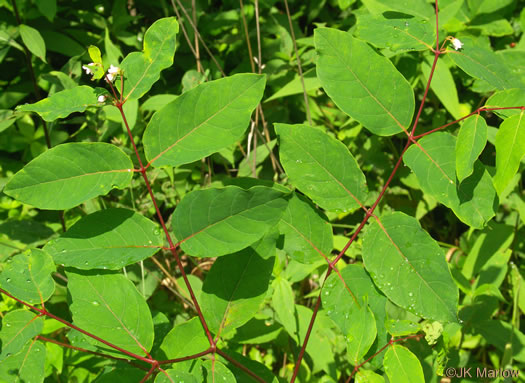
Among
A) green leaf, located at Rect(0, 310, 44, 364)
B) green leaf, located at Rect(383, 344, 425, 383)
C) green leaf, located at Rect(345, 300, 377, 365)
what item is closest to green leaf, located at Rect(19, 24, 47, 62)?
green leaf, located at Rect(0, 310, 44, 364)

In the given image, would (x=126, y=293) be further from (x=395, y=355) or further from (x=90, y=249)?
(x=395, y=355)

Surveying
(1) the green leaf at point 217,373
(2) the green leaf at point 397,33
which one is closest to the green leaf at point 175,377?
(1) the green leaf at point 217,373

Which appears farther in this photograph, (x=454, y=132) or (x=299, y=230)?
(x=454, y=132)

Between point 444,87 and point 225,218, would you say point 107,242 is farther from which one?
point 444,87

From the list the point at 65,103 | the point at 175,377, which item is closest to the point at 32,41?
the point at 65,103

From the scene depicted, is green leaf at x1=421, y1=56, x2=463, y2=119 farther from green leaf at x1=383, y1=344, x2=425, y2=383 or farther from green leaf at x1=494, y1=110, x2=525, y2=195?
green leaf at x1=383, y1=344, x2=425, y2=383

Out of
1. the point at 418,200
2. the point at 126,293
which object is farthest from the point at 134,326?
the point at 418,200

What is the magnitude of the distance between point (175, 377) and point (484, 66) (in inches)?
45.0

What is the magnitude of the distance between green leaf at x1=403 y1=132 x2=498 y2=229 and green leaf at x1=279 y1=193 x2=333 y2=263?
29cm

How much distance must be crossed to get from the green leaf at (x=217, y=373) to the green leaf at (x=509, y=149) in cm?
78

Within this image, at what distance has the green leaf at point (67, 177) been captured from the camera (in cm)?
111

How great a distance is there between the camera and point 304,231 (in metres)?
1.32

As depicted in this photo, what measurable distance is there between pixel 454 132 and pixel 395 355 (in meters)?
1.55

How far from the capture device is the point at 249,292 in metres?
1.25
